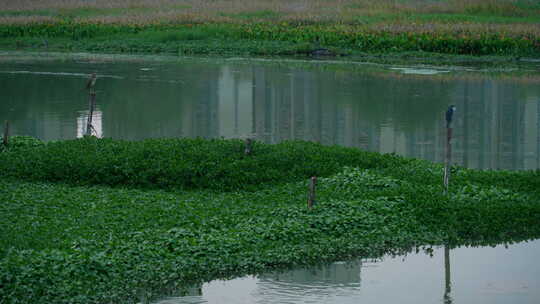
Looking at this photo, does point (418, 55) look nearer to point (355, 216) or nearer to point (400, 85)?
point (400, 85)

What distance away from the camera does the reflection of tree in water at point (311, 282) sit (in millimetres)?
11703

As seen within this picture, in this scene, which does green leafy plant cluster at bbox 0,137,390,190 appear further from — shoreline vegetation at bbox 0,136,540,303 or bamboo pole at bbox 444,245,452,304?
bamboo pole at bbox 444,245,452,304

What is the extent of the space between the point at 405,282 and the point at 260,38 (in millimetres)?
34699

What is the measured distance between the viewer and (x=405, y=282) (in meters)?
12.5

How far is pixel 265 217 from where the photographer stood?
13.7 metres

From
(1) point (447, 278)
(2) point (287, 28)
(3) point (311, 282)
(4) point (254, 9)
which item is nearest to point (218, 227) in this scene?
(3) point (311, 282)

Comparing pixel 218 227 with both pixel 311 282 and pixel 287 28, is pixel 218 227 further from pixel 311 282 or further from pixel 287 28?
pixel 287 28

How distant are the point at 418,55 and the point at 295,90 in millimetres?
11204

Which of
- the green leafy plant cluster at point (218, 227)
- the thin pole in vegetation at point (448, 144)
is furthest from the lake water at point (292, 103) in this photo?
the green leafy plant cluster at point (218, 227)

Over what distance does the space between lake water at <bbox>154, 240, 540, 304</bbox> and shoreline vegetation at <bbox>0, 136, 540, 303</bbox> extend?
27 cm

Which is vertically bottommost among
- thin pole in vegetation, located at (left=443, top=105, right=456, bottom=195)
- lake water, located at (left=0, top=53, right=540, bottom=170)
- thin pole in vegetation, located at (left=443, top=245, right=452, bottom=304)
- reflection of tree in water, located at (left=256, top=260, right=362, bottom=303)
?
thin pole in vegetation, located at (left=443, top=245, right=452, bottom=304)

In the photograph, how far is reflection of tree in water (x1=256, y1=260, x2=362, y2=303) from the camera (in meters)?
11.7

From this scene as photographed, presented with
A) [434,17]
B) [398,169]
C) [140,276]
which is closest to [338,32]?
[434,17]

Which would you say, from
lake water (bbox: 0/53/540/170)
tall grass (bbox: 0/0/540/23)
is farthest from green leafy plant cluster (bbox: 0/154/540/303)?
tall grass (bbox: 0/0/540/23)
